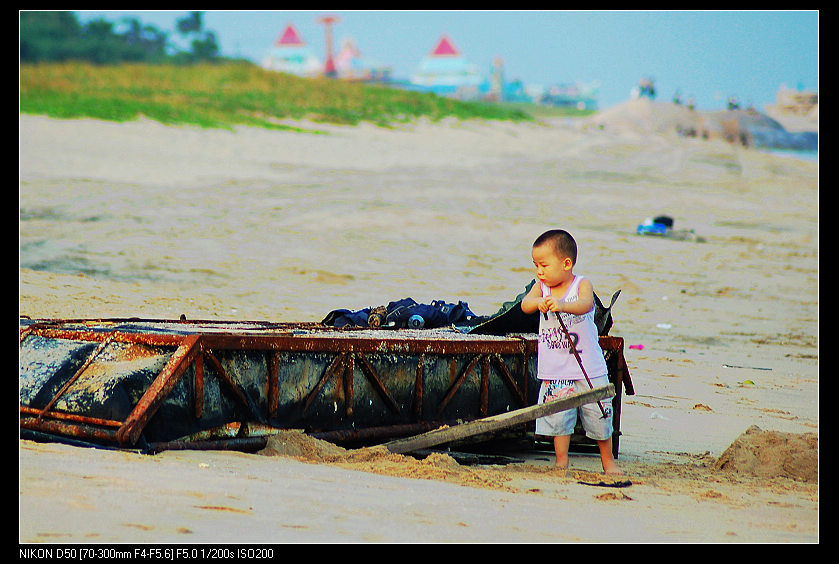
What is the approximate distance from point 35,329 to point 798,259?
46.0ft

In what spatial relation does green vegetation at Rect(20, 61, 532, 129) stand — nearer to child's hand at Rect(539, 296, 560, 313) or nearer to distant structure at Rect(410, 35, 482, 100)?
child's hand at Rect(539, 296, 560, 313)

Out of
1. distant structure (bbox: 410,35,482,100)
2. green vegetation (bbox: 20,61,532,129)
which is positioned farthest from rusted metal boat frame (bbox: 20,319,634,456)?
distant structure (bbox: 410,35,482,100)

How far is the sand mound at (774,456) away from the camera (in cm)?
594

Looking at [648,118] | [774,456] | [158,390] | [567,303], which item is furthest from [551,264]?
[648,118]

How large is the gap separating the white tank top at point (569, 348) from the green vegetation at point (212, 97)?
1813 centimetres

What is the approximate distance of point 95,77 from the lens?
22391mm

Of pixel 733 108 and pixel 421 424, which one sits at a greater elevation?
pixel 733 108

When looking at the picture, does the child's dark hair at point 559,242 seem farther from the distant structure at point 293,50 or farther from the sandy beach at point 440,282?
the distant structure at point 293,50

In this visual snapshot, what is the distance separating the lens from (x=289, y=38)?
49.8 metres

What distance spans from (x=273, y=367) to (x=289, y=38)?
46387 mm

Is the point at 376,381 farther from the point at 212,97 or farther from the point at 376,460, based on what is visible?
the point at 212,97

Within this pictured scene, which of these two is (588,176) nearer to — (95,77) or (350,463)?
(95,77)

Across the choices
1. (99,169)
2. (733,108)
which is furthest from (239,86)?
(733,108)

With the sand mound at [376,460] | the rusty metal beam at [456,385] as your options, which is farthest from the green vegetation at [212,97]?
the sand mound at [376,460]
